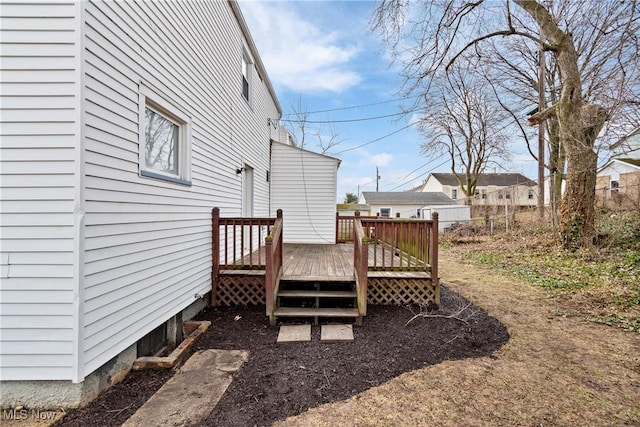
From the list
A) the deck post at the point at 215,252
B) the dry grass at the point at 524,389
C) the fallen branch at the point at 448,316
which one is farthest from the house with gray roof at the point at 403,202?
the deck post at the point at 215,252

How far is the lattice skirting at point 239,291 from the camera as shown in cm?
465

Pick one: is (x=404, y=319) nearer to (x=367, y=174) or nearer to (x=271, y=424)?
(x=271, y=424)

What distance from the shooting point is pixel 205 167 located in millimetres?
4539

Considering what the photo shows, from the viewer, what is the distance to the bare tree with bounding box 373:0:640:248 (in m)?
7.09

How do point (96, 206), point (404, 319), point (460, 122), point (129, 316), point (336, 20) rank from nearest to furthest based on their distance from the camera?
point (96, 206) → point (129, 316) → point (404, 319) → point (336, 20) → point (460, 122)

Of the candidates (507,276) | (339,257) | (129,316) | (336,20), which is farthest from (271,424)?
(336,20)

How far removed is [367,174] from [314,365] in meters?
40.9

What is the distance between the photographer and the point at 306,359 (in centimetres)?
309

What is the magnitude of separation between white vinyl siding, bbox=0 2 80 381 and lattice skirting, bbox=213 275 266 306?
2.57 meters

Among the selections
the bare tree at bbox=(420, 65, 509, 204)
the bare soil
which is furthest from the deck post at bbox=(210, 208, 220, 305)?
the bare tree at bbox=(420, 65, 509, 204)

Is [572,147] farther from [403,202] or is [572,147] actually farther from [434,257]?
[403,202]

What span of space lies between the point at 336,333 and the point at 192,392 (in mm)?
1755

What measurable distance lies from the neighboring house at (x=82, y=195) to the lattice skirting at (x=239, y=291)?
1.19 metres

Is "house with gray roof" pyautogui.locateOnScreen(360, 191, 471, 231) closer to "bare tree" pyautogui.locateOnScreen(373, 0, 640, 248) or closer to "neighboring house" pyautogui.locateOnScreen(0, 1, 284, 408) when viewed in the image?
"bare tree" pyautogui.locateOnScreen(373, 0, 640, 248)
